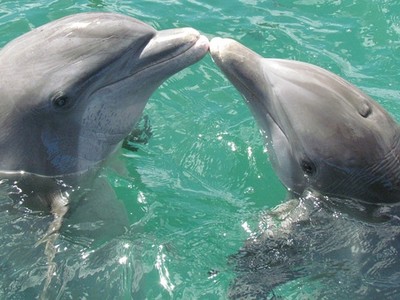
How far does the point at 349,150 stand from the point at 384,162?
361 mm

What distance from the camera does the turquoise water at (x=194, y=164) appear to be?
7133 millimetres

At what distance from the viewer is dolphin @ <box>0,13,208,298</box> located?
21.7ft

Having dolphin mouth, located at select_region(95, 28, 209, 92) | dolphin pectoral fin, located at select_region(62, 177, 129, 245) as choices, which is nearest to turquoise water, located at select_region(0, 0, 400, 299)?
dolphin pectoral fin, located at select_region(62, 177, 129, 245)

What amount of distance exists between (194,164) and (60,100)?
105 inches

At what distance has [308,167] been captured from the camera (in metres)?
6.81

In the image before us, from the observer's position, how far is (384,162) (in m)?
6.57

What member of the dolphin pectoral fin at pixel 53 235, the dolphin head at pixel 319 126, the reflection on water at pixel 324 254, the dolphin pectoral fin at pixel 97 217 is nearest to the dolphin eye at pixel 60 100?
the dolphin pectoral fin at pixel 53 235

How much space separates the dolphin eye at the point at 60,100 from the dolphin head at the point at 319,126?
4.78 ft

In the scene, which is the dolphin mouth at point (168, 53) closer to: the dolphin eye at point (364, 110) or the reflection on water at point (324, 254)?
the dolphin eye at point (364, 110)

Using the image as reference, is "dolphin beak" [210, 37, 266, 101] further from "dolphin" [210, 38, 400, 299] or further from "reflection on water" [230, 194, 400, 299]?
"reflection on water" [230, 194, 400, 299]

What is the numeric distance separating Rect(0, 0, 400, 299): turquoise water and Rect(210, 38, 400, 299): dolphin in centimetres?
39

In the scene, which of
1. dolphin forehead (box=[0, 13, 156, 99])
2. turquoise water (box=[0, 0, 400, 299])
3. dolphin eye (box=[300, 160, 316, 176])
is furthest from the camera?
turquoise water (box=[0, 0, 400, 299])

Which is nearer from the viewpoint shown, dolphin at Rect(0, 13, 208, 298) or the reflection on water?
dolphin at Rect(0, 13, 208, 298)

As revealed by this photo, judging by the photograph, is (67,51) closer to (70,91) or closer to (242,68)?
(70,91)
